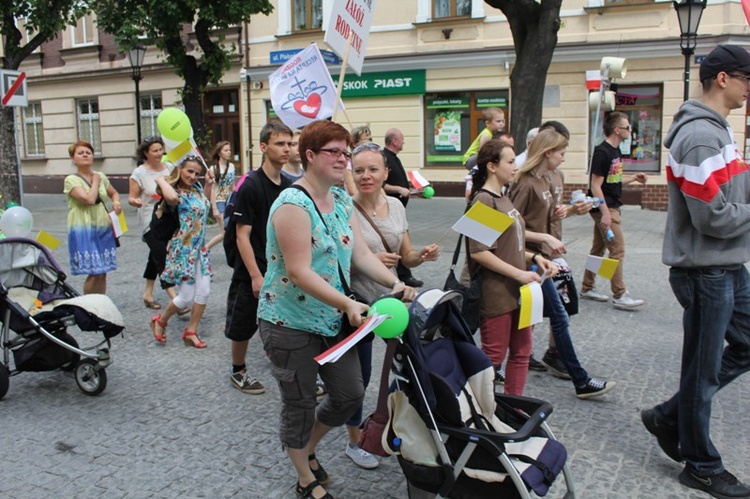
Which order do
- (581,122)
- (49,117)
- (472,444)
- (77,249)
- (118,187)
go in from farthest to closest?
1. (49,117)
2. (118,187)
3. (581,122)
4. (77,249)
5. (472,444)

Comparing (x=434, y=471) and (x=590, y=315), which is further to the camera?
(x=590, y=315)

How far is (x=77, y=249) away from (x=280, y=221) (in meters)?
4.37

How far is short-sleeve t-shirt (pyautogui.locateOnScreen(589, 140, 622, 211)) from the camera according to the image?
270 inches

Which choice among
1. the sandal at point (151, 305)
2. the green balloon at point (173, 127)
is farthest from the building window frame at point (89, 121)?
the green balloon at point (173, 127)

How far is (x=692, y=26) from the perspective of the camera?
40.8 ft

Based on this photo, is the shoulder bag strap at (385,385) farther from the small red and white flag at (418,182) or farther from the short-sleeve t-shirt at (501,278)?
the small red and white flag at (418,182)

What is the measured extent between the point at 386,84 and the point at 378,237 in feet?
52.0

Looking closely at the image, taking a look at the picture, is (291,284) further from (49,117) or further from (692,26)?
(49,117)

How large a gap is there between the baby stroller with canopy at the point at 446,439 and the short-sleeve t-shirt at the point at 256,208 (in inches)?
68.2

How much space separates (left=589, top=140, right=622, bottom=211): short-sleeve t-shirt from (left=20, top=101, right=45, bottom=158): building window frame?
77.5 feet

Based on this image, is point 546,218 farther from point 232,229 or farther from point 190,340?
point 190,340

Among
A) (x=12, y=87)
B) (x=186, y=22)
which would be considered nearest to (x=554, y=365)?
(x=12, y=87)

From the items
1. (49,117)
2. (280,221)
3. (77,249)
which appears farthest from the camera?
(49,117)

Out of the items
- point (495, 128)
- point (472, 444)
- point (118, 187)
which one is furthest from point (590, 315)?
point (118, 187)
